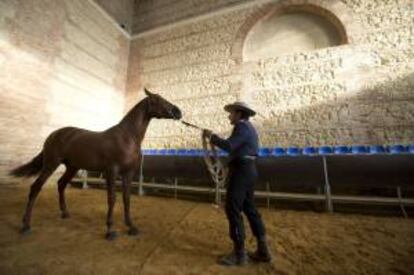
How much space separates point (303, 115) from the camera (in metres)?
5.91

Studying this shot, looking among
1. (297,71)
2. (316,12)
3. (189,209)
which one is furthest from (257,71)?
(189,209)

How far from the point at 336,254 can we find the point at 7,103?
7.09m

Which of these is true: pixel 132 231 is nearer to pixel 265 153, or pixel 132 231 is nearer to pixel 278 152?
pixel 265 153

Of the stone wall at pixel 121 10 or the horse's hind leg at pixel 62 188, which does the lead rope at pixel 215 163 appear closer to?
the horse's hind leg at pixel 62 188

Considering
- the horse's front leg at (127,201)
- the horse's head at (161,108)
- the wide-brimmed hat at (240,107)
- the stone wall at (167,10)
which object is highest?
the stone wall at (167,10)

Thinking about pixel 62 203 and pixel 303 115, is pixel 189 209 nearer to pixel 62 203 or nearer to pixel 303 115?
pixel 62 203

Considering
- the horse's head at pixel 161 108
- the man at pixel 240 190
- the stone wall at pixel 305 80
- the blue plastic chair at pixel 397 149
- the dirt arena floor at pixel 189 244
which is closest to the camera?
the dirt arena floor at pixel 189 244

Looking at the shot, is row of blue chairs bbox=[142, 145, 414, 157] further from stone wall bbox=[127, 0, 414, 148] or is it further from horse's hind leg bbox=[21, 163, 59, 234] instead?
horse's hind leg bbox=[21, 163, 59, 234]

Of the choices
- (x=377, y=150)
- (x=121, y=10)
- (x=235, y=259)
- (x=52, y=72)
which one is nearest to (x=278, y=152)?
(x=377, y=150)

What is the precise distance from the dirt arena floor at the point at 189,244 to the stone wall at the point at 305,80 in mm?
2919

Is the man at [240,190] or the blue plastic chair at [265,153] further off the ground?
the blue plastic chair at [265,153]

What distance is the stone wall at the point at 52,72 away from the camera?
17.3 feet

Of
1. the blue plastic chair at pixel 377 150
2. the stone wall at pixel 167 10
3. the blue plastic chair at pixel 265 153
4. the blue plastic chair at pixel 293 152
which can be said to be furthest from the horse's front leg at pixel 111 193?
the stone wall at pixel 167 10

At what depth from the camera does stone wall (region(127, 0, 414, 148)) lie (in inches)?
208
